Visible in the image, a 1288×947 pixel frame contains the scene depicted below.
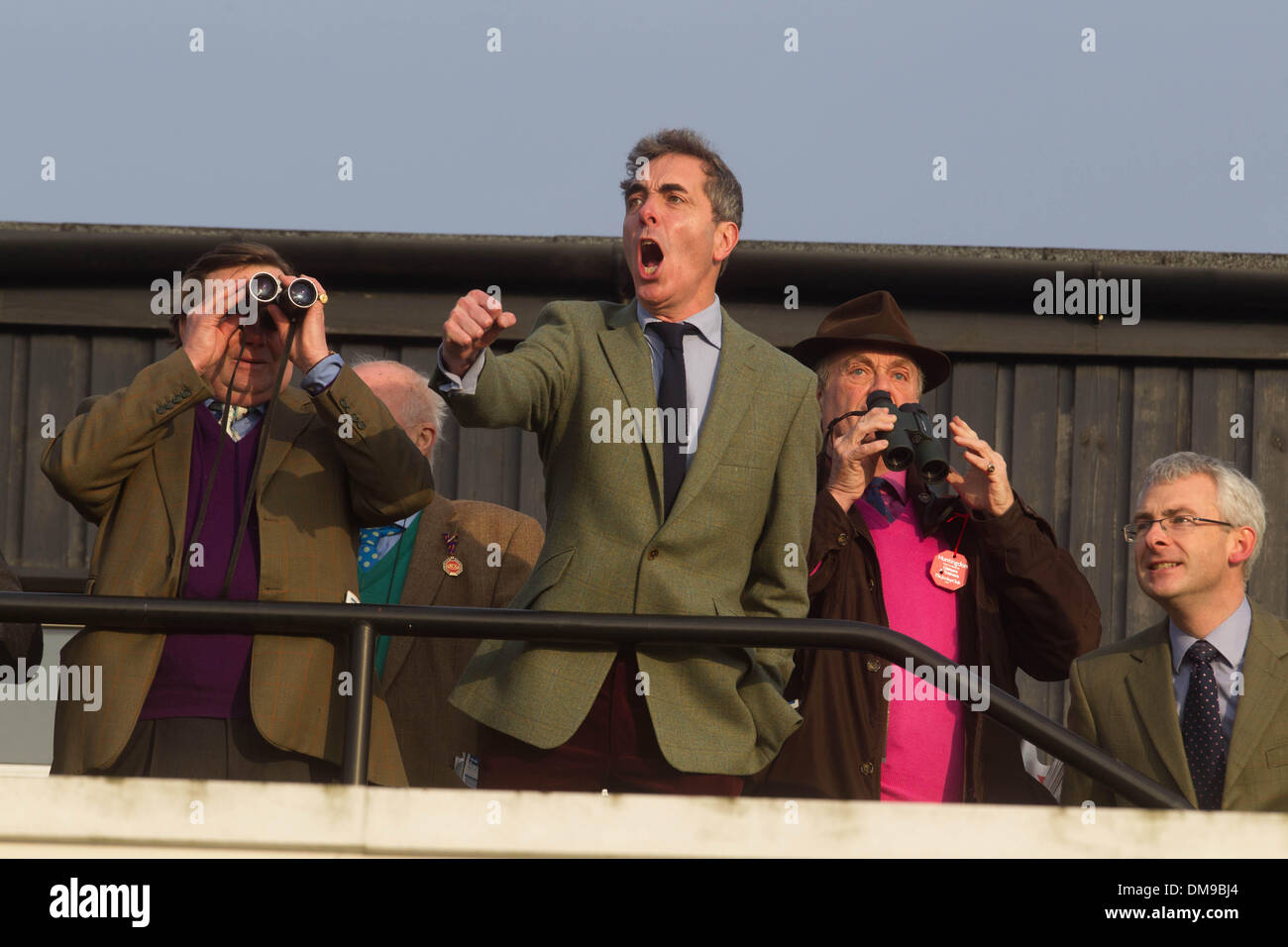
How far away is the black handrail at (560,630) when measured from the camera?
3.67 metres

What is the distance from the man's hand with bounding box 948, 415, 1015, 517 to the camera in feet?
14.3

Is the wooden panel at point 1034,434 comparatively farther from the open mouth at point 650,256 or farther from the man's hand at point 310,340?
the man's hand at point 310,340

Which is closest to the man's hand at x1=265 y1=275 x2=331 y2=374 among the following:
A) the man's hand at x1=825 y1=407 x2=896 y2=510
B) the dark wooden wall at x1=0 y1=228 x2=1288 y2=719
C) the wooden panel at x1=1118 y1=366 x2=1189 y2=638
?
the man's hand at x1=825 y1=407 x2=896 y2=510

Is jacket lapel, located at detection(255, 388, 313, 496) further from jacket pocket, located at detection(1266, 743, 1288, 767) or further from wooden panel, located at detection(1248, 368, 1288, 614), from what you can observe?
wooden panel, located at detection(1248, 368, 1288, 614)

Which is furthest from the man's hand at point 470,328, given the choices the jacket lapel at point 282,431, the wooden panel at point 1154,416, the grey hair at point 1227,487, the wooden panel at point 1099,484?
the wooden panel at point 1154,416

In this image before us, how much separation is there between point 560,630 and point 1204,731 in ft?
5.59

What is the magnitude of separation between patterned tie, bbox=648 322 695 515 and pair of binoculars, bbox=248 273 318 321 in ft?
2.72

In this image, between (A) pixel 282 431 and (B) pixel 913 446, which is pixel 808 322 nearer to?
(B) pixel 913 446

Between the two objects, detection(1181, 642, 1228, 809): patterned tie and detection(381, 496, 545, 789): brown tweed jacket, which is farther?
detection(381, 496, 545, 789): brown tweed jacket

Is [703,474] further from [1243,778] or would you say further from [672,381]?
[1243,778]

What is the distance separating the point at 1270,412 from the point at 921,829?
409 cm

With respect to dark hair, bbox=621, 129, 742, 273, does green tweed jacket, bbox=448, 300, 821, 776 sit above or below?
below

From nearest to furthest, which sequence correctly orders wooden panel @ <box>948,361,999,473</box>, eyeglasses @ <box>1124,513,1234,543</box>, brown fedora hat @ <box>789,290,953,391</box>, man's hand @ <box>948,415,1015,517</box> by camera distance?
man's hand @ <box>948,415,1015,517</box> < eyeglasses @ <box>1124,513,1234,543</box> < brown fedora hat @ <box>789,290,953,391</box> < wooden panel @ <box>948,361,999,473</box>

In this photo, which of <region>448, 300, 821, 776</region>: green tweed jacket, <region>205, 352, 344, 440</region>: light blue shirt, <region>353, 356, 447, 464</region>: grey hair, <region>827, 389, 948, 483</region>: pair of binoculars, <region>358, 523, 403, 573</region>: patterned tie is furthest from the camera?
<region>353, 356, 447, 464</region>: grey hair
